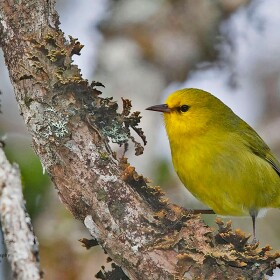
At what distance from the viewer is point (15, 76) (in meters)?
3.75

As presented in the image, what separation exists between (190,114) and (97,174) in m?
2.07

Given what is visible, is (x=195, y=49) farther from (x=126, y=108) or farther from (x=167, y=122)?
(x=126, y=108)

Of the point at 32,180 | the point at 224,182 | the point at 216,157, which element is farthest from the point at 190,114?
the point at 32,180

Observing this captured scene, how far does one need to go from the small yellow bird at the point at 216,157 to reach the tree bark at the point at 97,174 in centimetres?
137

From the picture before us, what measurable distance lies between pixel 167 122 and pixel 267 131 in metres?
2.55

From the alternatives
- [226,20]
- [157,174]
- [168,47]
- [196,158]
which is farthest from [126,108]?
[226,20]

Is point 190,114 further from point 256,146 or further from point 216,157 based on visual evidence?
point 256,146

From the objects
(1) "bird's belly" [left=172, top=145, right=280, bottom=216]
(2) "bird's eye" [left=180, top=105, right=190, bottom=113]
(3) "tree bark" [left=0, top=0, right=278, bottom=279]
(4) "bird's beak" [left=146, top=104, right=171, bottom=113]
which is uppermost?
(2) "bird's eye" [left=180, top=105, right=190, bottom=113]

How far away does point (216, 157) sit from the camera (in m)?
5.14

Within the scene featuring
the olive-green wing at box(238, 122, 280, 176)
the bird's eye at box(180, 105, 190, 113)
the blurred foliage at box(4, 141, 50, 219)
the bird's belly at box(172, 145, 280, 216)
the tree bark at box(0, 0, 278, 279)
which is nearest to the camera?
the tree bark at box(0, 0, 278, 279)

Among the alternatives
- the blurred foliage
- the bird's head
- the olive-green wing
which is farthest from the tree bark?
the olive-green wing

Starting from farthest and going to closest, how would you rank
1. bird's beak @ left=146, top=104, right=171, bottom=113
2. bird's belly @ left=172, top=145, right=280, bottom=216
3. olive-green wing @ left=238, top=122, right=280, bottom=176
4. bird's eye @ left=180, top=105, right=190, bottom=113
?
1. olive-green wing @ left=238, top=122, right=280, bottom=176
2. bird's eye @ left=180, top=105, right=190, bottom=113
3. bird's beak @ left=146, top=104, right=171, bottom=113
4. bird's belly @ left=172, top=145, right=280, bottom=216

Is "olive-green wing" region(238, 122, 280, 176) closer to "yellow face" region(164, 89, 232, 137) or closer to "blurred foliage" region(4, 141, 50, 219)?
"yellow face" region(164, 89, 232, 137)

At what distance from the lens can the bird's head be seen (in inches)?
211
